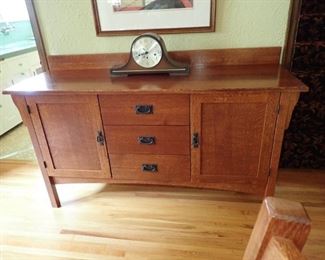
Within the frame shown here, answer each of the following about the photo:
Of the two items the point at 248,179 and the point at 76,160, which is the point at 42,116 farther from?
the point at 248,179

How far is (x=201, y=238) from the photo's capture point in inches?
56.9

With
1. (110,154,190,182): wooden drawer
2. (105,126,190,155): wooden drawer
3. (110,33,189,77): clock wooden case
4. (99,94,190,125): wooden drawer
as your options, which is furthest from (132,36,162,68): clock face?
(110,154,190,182): wooden drawer

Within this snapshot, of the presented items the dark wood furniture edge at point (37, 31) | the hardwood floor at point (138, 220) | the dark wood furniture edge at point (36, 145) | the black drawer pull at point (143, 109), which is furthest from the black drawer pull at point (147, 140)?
the dark wood furniture edge at point (37, 31)

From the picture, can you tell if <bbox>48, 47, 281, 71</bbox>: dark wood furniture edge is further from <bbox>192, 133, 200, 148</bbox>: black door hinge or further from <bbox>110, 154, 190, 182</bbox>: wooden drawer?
<bbox>110, 154, 190, 182</bbox>: wooden drawer

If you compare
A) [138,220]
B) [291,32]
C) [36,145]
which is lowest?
[138,220]

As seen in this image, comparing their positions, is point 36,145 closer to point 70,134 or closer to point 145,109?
point 70,134

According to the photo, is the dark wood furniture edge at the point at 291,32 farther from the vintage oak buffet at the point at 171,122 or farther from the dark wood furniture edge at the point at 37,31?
the dark wood furniture edge at the point at 37,31

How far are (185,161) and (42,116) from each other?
0.88 metres

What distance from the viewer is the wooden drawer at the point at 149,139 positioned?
4.58 ft

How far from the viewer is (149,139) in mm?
1431

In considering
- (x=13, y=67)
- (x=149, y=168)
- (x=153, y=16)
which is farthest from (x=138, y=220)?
(x=13, y=67)

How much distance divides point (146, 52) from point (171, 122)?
480mm

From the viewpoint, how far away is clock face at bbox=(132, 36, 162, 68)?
1.49m

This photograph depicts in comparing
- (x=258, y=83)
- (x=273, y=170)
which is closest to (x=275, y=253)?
(x=258, y=83)
